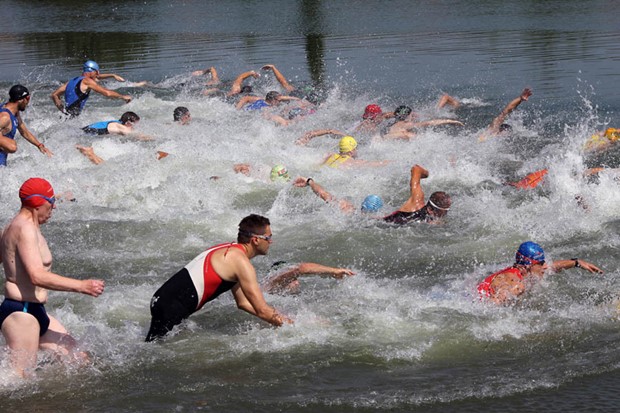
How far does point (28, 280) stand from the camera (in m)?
6.26

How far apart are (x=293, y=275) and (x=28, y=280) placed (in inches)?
111

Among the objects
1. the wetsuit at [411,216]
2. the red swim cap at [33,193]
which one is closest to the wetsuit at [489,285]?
the wetsuit at [411,216]

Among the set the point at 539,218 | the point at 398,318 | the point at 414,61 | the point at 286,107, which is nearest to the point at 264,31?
the point at 414,61

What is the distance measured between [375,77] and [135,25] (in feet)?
52.2

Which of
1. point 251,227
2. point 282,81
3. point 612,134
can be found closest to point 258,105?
point 282,81

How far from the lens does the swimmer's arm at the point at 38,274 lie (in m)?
5.95

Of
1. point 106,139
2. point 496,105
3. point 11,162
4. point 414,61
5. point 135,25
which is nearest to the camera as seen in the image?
point 11,162

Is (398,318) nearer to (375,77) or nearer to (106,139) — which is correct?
(106,139)

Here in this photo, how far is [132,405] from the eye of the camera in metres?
6.50

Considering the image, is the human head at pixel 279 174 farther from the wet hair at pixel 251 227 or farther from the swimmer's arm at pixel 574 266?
the wet hair at pixel 251 227

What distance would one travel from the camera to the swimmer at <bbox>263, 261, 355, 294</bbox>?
8070 millimetres

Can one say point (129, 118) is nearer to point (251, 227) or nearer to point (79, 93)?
point (79, 93)

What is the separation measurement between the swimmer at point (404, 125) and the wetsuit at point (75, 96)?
581 centimetres

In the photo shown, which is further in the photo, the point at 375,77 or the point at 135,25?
the point at 135,25
